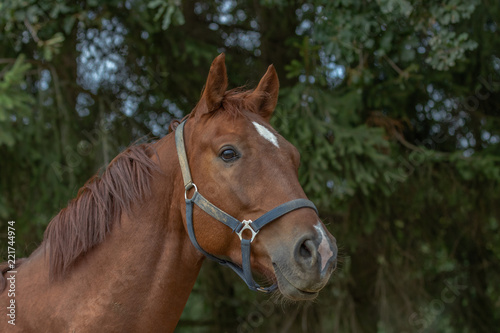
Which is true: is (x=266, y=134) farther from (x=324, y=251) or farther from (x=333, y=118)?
(x=333, y=118)

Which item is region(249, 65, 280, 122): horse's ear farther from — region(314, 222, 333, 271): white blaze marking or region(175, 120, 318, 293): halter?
region(314, 222, 333, 271): white blaze marking

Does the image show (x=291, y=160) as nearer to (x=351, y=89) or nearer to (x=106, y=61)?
(x=351, y=89)

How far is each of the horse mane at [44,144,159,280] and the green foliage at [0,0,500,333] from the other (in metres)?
1.89

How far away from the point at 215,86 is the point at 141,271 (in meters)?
0.91

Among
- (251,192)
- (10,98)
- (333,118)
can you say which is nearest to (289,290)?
(251,192)

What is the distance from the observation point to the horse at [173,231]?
1.98m

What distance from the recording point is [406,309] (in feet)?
20.0

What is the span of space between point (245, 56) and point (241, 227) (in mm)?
4654

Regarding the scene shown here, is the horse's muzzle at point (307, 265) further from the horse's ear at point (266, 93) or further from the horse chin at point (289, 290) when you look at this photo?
the horse's ear at point (266, 93)

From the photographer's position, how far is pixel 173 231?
217 cm

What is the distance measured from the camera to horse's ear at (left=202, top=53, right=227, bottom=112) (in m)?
2.14

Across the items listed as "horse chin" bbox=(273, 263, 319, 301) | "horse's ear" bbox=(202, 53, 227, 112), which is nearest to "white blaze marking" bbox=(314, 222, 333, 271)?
"horse chin" bbox=(273, 263, 319, 301)

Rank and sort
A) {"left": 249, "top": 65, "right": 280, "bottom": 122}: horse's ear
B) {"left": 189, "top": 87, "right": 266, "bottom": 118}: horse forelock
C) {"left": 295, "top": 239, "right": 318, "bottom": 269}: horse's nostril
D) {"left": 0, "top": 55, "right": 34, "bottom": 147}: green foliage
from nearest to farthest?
{"left": 295, "top": 239, "right": 318, "bottom": 269}: horse's nostril → {"left": 189, "top": 87, "right": 266, "bottom": 118}: horse forelock → {"left": 249, "top": 65, "right": 280, "bottom": 122}: horse's ear → {"left": 0, "top": 55, "right": 34, "bottom": 147}: green foliage

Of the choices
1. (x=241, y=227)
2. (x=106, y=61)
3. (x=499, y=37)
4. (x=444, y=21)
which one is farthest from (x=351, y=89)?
(x=241, y=227)
